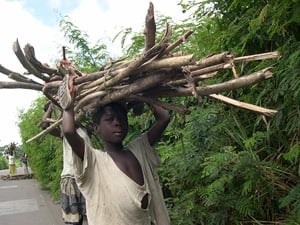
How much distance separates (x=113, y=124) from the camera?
2.31 metres

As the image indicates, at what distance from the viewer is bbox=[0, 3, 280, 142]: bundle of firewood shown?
183cm

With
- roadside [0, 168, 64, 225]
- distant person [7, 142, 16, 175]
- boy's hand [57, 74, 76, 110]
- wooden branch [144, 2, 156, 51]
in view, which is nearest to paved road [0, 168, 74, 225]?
roadside [0, 168, 64, 225]

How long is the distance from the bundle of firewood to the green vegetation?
321 millimetres

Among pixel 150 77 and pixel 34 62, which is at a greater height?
pixel 34 62

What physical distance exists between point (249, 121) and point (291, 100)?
23.5 inches

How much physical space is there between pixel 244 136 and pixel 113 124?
3.84ft

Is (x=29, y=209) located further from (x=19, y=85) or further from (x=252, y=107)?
(x=252, y=107)

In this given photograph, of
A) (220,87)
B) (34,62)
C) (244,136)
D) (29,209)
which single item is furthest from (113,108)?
(29,209)

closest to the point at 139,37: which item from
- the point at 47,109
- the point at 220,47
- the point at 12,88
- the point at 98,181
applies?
the point at 220,47

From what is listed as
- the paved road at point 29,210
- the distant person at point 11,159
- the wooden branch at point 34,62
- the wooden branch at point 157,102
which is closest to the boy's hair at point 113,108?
the wooden branch at point 157,102

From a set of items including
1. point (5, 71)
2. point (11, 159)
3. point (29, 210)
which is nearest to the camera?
point (5, 71)

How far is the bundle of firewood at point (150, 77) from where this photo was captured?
6.00ft

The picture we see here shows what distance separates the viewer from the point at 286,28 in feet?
8.77

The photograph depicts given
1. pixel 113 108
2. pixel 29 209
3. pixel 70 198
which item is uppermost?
pixel 113 108
